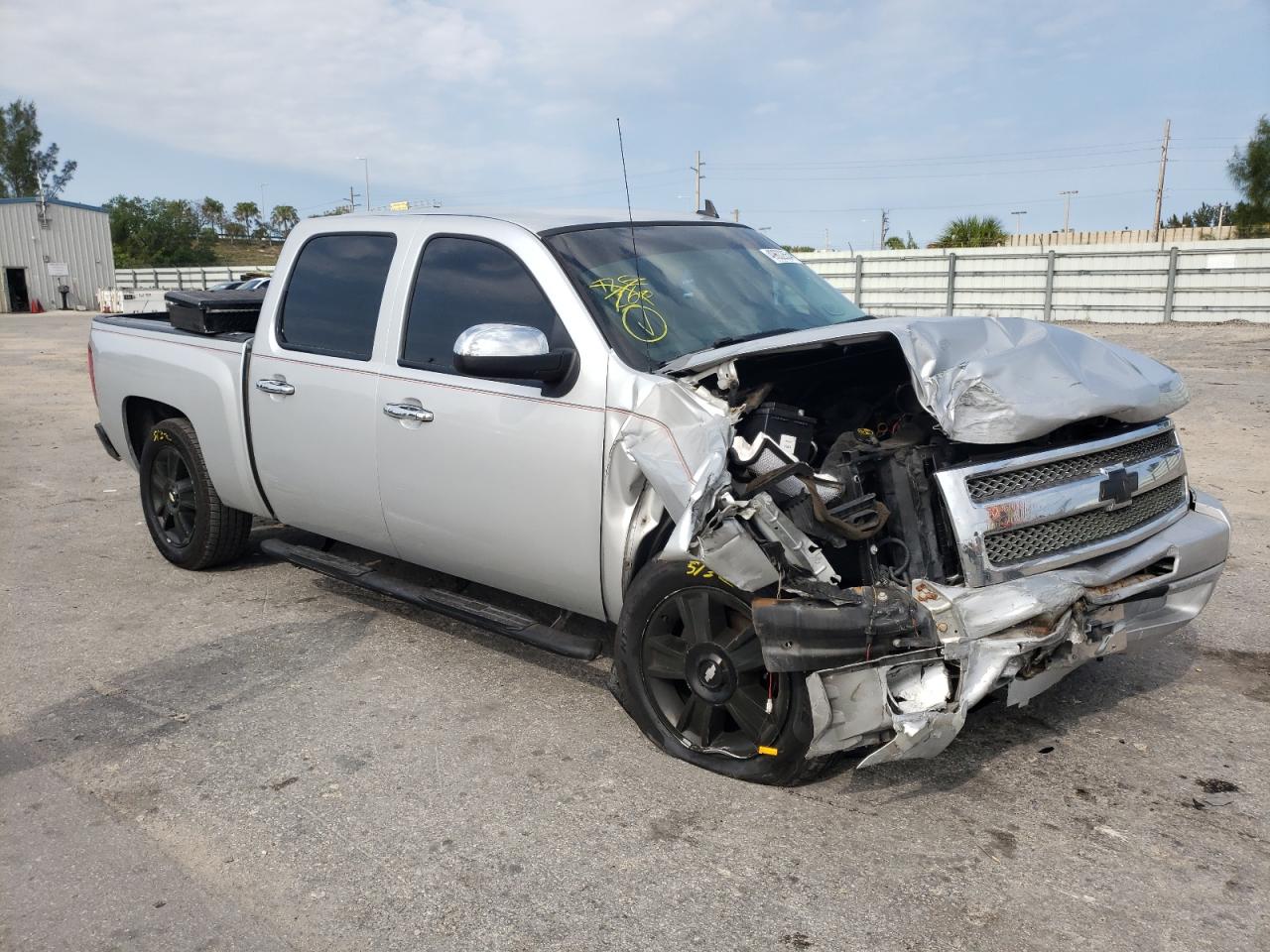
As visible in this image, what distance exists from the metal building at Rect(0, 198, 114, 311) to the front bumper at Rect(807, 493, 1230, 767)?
56057 mm

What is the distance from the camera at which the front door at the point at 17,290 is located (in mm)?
50875

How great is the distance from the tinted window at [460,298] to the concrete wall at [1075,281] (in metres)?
22.7

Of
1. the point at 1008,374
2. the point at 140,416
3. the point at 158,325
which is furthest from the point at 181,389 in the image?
the point at 1008,374

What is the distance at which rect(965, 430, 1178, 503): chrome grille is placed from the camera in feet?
10.6

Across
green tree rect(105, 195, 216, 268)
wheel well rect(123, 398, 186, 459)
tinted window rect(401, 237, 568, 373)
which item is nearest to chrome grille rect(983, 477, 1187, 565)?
tinted window rect(401, 237, 568, 373)

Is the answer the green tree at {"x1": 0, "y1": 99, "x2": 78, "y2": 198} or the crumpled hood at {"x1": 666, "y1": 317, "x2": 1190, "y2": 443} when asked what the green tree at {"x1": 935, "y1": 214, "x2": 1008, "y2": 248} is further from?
the green tree at {"x1": 0, "y1": 99, "x2": 78, "y2": 198}

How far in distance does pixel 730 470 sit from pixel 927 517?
0.61 meters

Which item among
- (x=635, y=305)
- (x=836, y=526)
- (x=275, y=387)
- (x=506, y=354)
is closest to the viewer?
(x=836, y=526)

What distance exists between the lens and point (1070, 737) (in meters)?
3.84

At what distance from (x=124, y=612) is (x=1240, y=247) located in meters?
26.1

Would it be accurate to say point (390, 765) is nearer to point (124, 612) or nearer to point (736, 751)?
point (736, 751)

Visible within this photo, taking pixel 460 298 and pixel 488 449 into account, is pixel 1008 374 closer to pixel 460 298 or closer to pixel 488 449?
pixel 488 449

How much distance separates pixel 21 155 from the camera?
78938 millimetres

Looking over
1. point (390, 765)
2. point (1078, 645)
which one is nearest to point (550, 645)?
point (390, 765)
